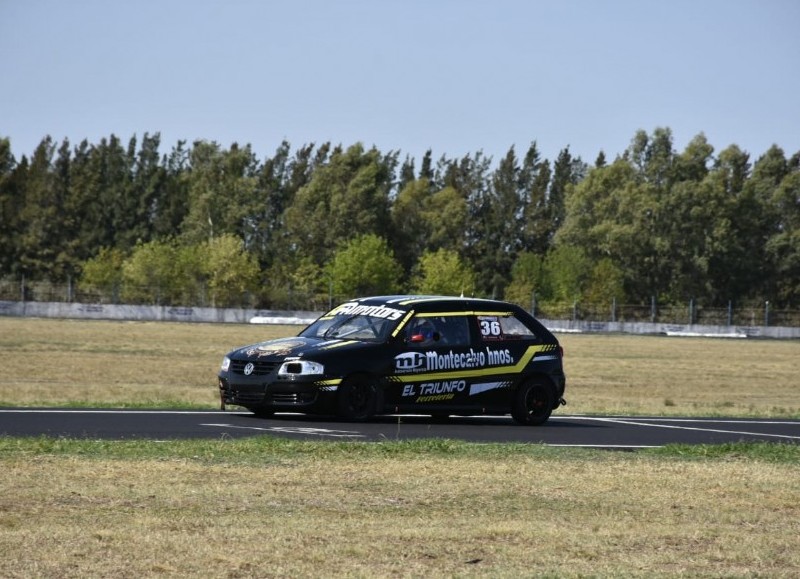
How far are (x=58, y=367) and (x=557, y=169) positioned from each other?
343ft

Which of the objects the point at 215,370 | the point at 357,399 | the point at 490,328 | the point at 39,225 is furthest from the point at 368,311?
the point at 39,225

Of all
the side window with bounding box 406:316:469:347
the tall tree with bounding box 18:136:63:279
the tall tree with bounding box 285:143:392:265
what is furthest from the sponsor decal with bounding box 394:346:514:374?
the tall tree with bounding box 18:136:63:279

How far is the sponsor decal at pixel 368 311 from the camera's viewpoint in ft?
59.4

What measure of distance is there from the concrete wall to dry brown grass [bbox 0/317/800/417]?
10.2 m

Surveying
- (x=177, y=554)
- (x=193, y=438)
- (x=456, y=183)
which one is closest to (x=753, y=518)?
(x=177, y=554)

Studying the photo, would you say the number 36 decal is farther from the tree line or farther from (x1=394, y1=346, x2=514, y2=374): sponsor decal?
the tree line

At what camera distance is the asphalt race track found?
51.1 ft

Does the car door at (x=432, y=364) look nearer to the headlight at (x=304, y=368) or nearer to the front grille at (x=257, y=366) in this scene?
the headlight at (x=304, y=368)

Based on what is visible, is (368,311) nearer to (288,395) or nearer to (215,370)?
(288,395)

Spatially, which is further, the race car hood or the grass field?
the race car hood

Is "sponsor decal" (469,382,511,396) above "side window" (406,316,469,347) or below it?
below

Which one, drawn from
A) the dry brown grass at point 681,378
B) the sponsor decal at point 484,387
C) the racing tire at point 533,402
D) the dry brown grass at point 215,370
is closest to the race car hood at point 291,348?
the sponsor decal at point 484,387

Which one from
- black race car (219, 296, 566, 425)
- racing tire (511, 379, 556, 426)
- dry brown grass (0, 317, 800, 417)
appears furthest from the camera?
dry brown grass (0, 317, 800, 417)

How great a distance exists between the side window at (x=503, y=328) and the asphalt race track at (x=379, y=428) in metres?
1.18
